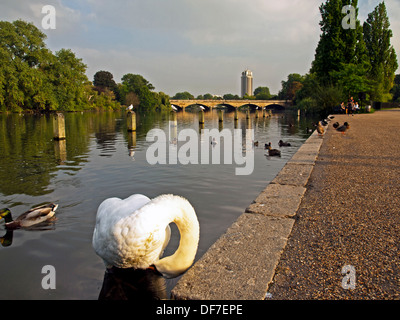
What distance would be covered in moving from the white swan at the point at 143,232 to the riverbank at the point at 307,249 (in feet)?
1.13

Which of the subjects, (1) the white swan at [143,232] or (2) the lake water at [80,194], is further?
(2) the lake water at [80,194]

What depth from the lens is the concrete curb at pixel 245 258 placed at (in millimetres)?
2381

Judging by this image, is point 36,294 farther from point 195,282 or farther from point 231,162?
point 231,162

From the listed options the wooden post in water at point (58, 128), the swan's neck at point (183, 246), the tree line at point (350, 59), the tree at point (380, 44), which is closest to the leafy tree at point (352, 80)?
the tree line at point (350, 59)

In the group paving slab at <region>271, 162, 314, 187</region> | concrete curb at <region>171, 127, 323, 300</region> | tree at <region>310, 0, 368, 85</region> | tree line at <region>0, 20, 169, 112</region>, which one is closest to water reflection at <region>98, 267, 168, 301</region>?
concrete curb at <region>171, 127, 323, 300</region>

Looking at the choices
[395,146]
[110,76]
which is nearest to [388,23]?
[395,146]

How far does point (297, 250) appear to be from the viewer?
298cm

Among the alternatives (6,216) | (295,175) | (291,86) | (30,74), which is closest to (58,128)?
(6,216)

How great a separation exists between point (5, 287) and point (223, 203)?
423cm

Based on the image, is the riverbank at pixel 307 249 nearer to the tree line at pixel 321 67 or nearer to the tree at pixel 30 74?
the tree line at pixel 321 67

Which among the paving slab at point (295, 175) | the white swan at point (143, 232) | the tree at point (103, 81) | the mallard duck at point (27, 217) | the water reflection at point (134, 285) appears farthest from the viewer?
the tree at point (103, 81)

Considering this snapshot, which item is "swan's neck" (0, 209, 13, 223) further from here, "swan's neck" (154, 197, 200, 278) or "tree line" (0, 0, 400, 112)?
"tree line" (0, 0, 400, 112)

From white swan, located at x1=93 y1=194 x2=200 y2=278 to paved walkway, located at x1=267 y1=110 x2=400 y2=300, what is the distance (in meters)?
1.03

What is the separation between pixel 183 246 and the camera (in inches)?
123
